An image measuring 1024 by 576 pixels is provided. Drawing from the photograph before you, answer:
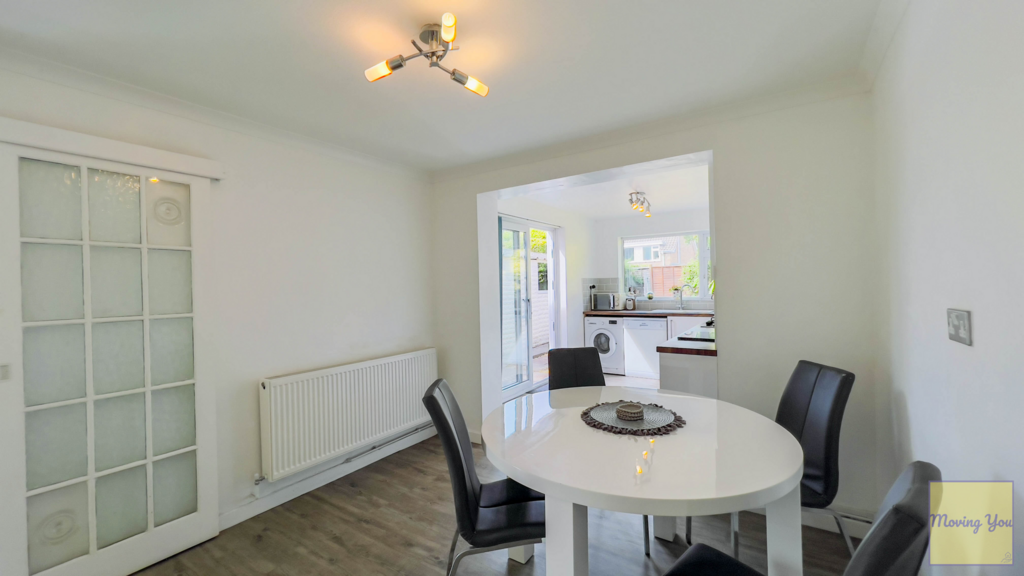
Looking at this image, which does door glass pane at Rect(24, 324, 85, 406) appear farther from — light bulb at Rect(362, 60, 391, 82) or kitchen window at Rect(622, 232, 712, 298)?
kitchen window at Rect(622, 232, 712, 298)

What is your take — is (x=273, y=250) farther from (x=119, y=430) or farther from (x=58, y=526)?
(x=58, y=526)

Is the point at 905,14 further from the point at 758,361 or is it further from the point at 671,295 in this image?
the point at 671,295

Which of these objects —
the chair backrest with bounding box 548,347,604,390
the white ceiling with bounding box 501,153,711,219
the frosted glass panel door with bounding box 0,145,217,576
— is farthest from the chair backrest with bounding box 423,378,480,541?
the white ceiling with bounding box 501,153,711,219

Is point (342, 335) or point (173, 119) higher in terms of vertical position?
point (173, 119)

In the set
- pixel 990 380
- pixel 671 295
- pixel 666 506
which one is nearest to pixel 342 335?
pixel 666 506

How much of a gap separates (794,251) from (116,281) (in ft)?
12.0

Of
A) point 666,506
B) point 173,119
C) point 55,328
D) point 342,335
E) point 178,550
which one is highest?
point 173,119

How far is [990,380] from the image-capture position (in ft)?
3.25

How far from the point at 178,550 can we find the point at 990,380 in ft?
11.3

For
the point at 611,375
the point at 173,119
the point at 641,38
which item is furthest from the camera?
the point at 611,375

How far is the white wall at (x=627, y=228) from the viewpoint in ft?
20.1

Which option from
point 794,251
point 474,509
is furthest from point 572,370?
point 794,251

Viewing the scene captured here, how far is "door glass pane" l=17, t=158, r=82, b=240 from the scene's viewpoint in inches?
71.9

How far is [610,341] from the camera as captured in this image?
6180 mm
